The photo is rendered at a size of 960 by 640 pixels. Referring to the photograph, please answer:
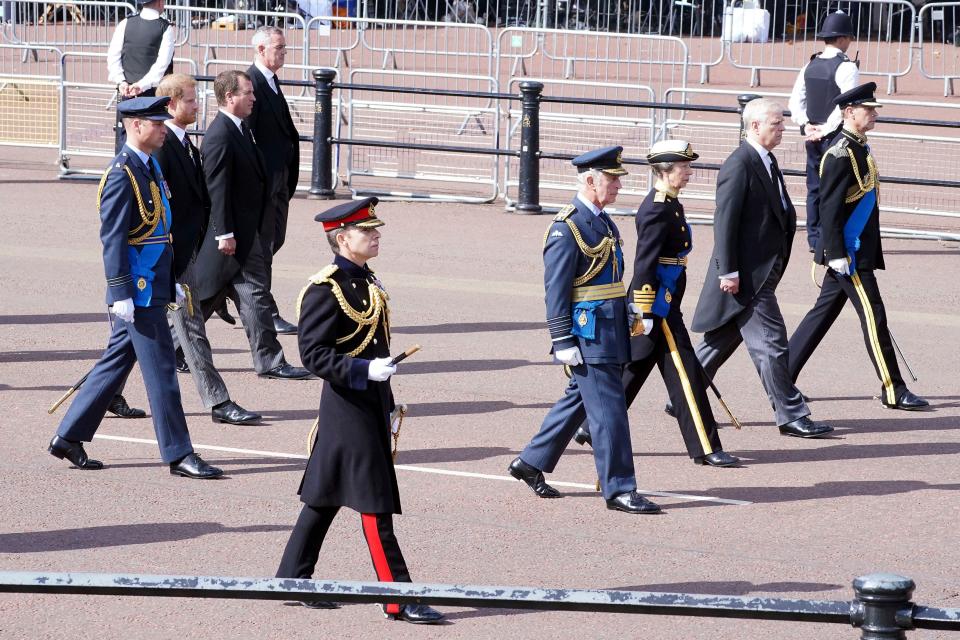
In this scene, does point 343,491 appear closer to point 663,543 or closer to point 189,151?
point 663,543

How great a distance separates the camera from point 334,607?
5699mm

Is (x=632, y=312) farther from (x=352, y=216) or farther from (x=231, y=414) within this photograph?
(x=231, y=414)

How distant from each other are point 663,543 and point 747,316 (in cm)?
213

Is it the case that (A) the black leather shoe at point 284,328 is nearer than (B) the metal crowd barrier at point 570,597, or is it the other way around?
(B) the metal crowd barrier at point 570,597

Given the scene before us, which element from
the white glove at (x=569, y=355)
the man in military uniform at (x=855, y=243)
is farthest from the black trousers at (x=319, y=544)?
the man in military uniform at (x=855, y=243)

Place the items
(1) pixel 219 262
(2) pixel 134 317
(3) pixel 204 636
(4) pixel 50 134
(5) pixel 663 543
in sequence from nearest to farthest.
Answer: (3) pixel 204 636, (5) pixel 663 543, (2) pixel 134 317, (1) pixel 219 262, (4) pixel 50 134

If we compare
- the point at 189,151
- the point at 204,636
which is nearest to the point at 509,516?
the point at 204,636

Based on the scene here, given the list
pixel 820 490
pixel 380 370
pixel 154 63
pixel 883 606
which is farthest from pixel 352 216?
Answer: pixel 154 63

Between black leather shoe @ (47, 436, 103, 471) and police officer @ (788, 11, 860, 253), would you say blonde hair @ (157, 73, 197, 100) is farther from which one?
police officer @ (788, 11, 860, 253)

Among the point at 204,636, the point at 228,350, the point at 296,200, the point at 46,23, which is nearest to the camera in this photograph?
the point at 204,636

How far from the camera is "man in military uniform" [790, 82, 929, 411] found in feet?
29.0

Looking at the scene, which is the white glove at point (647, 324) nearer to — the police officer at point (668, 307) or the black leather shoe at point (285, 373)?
the police officer at point (668, 307)

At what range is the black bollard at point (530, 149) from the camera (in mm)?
14781

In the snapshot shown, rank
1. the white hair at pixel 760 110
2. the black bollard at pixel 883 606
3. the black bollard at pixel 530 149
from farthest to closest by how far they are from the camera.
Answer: the black bollard at pixel 530 149
the white hair at pixel 760 110
the black bollard at pixel 883 606
